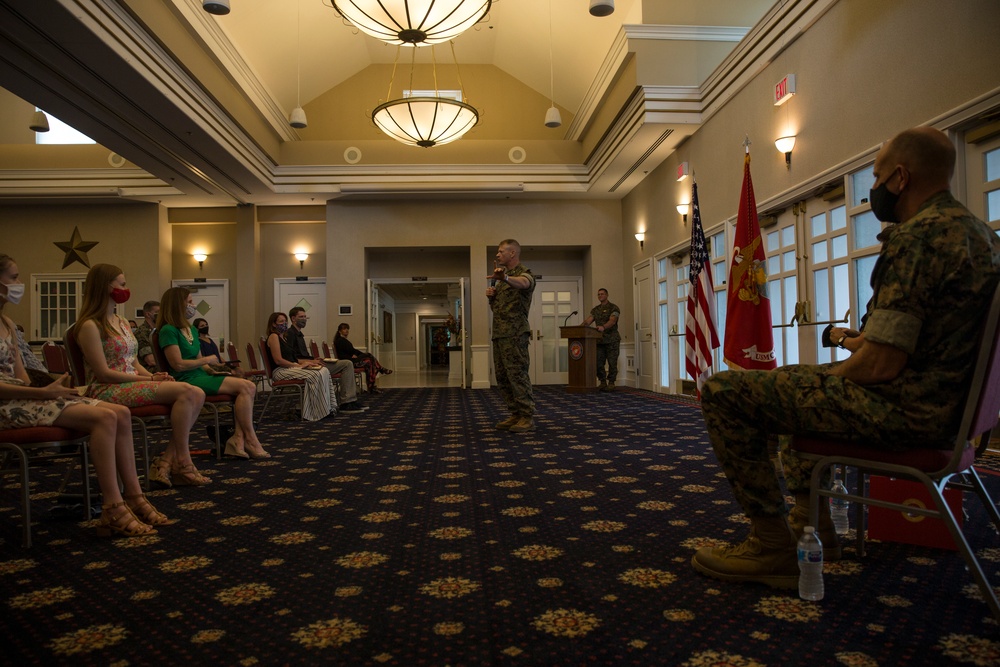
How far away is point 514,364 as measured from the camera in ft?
17.9

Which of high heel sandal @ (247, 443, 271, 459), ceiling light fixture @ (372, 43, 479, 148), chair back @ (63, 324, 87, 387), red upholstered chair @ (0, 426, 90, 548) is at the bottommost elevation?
high heel sandal @ (247, 443, 271, 459)

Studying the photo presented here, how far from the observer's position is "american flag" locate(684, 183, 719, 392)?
6414mm

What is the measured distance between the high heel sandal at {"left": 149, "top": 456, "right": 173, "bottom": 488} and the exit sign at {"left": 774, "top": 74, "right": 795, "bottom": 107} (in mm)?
6166

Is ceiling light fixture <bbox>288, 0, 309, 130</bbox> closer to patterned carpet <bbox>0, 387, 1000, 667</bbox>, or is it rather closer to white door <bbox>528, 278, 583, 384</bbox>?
white door <bbox>528, 278, 583, 384</bbox>

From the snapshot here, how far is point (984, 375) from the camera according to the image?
150 centimetres

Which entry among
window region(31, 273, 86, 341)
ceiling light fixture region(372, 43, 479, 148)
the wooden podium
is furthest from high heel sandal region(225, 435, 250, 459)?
window region(31, 273, 86, 341)

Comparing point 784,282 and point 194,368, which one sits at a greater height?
point 784,282

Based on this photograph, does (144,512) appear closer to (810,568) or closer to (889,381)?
(810,568)

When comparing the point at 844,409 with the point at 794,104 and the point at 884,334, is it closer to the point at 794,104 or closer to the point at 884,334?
the point at 884,334

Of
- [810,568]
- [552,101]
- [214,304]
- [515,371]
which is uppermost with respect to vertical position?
[552,101]

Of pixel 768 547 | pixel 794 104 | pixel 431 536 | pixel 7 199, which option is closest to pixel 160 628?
pixel 431 536

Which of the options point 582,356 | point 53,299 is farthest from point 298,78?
point 582,356

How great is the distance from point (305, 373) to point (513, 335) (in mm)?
2603

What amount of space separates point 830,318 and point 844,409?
15.1ft
